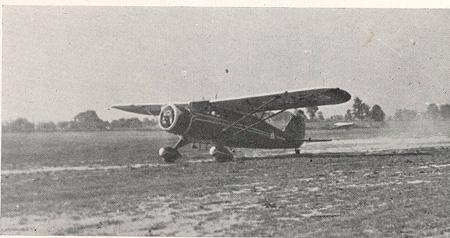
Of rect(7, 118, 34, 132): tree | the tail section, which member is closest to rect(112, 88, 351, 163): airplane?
the tail section

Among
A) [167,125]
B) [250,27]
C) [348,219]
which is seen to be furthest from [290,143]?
[348,219]

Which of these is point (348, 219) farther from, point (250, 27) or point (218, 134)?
point (218, 134)

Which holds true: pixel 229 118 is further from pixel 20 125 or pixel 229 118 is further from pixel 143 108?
pixel 20 125

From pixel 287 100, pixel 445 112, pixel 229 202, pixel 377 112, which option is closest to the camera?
pixel 229 202

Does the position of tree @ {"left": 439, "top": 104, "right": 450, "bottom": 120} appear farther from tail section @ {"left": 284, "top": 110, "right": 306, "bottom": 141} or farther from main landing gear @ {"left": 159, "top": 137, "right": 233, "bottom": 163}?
main landing gear @ {"left": 159, "top": 137, "right": 233, "bottom": 163}

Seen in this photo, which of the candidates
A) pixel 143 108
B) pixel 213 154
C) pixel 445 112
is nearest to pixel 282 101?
pixel 213 154

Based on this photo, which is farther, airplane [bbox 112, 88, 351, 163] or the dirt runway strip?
airplane [bbox 112, 88, 351, 163]

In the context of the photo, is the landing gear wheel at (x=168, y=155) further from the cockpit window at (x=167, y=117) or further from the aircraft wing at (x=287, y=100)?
the aircraft wing at (x=287, y=100)
